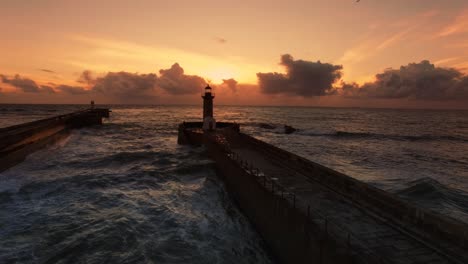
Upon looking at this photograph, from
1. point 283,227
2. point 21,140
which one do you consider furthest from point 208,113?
point 283,227

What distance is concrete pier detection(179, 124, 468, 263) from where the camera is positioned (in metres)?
8.15

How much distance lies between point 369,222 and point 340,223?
981 millimetres

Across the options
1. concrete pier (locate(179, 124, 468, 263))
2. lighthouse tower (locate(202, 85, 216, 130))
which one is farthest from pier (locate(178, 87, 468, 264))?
lighthouse tower (locate(202, 85, 216, 130))

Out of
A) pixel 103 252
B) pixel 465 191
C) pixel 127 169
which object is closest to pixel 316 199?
pixel 103 252

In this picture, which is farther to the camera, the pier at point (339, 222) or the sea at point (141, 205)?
the sea at point (141, 205)

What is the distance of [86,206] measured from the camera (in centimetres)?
1627

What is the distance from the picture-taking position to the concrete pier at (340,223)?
8.15 metres

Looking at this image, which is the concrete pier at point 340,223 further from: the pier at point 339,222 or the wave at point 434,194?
the wave at point 434,194

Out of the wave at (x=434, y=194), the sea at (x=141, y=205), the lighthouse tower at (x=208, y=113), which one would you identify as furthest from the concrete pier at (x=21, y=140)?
the wave at (x=434, y=194)

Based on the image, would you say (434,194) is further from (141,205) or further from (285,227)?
(141,205)

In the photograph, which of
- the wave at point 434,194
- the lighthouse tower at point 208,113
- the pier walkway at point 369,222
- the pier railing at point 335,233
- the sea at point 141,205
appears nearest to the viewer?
the pier railing at point 335,233

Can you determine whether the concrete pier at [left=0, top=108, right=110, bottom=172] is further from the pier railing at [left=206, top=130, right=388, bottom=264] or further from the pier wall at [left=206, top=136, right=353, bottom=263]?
the pier railing at [left=206, top=130, right=388, bottom=264]

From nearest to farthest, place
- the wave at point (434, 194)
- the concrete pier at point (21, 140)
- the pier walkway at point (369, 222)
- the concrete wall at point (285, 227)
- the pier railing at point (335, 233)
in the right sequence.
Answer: the pier railing at point (335, 233) → the concrete wall at point (285, 227) → the pier walkway at point (369, 222) → the wave at point (434, 194) → the concrete pier at point (21, 140)

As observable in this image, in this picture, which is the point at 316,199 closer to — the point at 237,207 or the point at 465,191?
the point at 237,207
